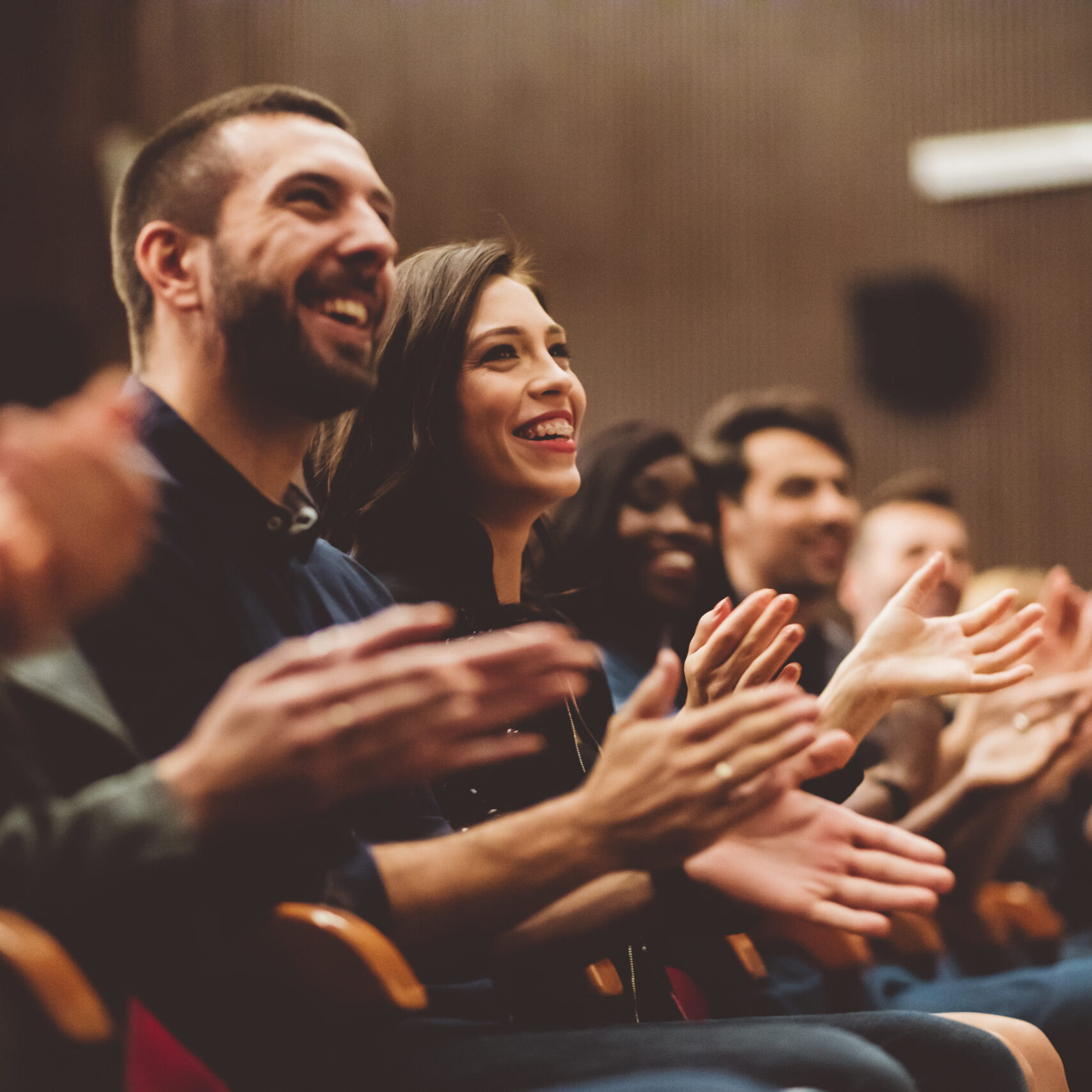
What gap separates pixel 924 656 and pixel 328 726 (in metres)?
0.98

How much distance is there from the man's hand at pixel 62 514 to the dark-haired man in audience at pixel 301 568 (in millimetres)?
253

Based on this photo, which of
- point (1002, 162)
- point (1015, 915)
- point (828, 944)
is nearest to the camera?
point (828, 944)

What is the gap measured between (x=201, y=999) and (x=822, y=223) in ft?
15.1

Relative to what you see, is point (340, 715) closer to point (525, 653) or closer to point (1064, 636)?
point (525, 653)

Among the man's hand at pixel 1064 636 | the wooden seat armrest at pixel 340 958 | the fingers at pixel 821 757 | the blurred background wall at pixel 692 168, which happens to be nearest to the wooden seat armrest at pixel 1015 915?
the man's hand at pixel 1064 636

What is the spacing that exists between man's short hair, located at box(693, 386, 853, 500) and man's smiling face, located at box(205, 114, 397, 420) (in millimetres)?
1792

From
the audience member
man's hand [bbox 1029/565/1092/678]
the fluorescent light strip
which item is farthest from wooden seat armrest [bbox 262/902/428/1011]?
the fluorescent light strip

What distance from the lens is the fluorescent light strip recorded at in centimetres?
486

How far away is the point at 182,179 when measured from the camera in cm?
128

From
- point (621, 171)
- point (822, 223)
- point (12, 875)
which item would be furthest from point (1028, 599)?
point (12, 875)

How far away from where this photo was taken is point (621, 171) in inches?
200

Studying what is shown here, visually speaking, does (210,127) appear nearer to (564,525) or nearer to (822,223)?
(564,525)

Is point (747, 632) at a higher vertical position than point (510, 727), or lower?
higher

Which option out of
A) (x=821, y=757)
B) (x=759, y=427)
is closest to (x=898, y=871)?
(x=821, y=757)
